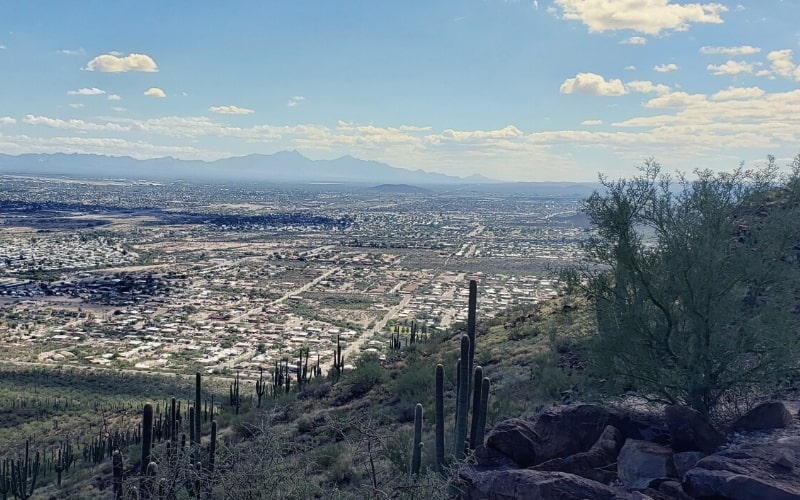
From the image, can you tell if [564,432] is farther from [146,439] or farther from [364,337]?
[364,337]

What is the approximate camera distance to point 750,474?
6742 mm

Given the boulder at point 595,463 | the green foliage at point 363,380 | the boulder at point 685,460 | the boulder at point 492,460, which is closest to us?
the boulder at point 685,460

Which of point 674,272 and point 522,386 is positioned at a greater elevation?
point 674,272

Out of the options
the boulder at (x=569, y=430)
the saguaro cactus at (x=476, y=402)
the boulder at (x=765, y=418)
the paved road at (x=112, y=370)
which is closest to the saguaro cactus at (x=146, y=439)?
the saguaro cactus at (x=476, y=402)

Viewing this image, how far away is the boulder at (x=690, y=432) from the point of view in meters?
8.52

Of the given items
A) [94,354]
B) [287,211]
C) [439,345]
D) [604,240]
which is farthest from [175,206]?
[604,240]

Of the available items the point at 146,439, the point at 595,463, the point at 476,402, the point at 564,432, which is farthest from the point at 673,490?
the point at 146,439

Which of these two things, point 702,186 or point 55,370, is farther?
point 55,370

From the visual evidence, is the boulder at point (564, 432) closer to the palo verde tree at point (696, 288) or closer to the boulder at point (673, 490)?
the palo verde tree at point (696, 288)

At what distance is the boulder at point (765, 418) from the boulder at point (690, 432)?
479mm

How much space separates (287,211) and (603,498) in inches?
7204

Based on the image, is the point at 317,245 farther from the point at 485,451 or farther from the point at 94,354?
the point at 485,451

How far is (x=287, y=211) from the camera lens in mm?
186000

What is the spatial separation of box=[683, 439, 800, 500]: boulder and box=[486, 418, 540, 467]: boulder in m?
2.53
